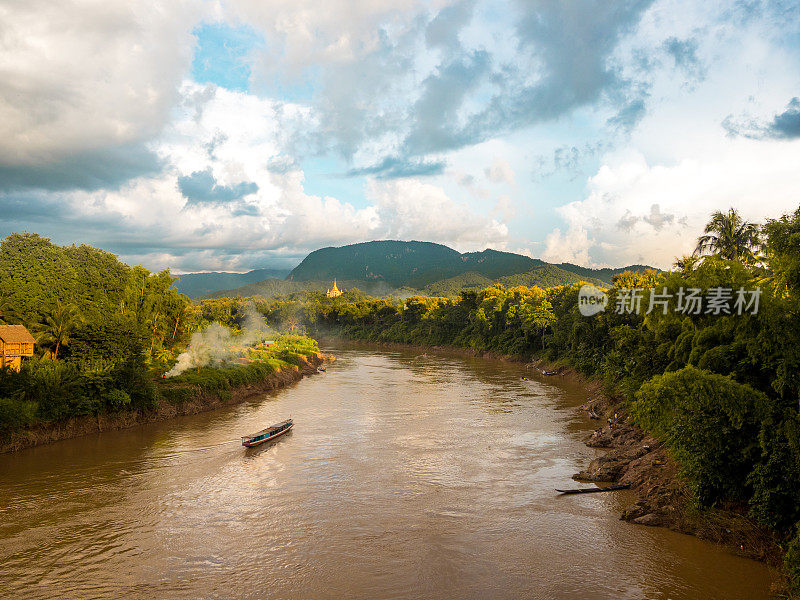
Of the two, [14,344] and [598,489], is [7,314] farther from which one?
[598,489]

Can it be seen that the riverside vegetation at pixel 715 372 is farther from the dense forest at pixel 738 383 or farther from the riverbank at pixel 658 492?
the riverbank at pixel 658 492

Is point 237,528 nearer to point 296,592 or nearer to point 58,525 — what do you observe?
point 296,592

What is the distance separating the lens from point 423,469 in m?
23.8

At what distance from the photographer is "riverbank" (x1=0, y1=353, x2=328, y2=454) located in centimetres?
2591

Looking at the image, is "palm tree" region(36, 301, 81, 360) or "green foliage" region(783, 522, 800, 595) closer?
"green foliage" region(783, 522, 800, 595)

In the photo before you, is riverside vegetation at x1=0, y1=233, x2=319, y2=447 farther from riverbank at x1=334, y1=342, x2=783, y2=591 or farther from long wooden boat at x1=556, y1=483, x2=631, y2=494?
riverbank at x1=334, y1=342, x2=783, y2=591

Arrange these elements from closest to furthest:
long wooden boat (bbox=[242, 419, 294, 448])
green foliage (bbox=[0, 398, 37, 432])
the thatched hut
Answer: green foliage (bbox=[0, 398, 37, 432]) → long wooden boat (bbox=[242, 419, 294, 448]) → the thatched hut

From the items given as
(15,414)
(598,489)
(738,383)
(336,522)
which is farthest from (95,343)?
(738,383)

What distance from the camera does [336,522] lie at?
59.4 ft

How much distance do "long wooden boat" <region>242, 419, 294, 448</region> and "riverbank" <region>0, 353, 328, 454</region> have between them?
8.66 metres

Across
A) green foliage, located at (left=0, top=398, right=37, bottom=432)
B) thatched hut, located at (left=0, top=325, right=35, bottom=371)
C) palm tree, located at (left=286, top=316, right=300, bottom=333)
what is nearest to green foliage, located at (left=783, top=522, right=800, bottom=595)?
green foliage, located at (left=0, top=398, right=37, bottom=432)

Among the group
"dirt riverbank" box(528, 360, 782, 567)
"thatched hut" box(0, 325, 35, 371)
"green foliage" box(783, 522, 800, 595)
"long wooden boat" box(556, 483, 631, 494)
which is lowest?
"long wooden boat" box(556, 483, 631, 494)

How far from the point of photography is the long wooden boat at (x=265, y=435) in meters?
27.0

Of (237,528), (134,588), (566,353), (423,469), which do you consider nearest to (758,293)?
(423,469)
